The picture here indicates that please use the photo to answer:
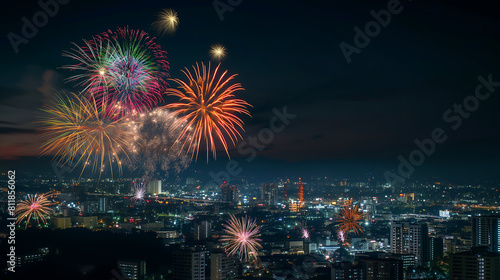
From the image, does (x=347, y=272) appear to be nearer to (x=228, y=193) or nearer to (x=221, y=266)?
(x=221, y=266)

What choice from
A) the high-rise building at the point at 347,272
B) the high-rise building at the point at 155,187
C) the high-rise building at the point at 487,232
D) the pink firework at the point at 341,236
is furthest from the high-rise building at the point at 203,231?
the high-rise building at the point at 155,187

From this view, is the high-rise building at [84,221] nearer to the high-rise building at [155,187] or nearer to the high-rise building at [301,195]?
the high-rise building at [155,187]

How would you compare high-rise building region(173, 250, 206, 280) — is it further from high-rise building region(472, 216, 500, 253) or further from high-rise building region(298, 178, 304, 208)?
high-rise building region(298, 178, 304, 208)

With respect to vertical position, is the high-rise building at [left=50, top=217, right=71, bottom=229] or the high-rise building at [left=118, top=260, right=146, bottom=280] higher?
the high-rise building at [left=50, top=217, right=71, bottom=229]

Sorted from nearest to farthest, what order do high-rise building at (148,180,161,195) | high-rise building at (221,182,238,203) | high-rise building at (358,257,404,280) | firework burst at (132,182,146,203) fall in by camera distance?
1. high-rise building at (358,257,404,280)
2. firework burst at (132,182,146,203)
3. high-rise building at (148,180,161,195)
4. high-rise building at (221,182,238,203)

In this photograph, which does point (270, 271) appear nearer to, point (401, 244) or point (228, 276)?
point (228, 276)

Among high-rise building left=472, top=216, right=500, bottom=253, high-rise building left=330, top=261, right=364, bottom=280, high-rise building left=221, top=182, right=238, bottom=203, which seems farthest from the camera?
high-rise building left=221, top=182, right=238, bottom=203

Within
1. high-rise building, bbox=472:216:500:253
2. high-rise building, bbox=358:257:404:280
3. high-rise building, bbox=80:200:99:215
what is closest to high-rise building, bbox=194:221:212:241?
high-rise building, bbox=80:200:99:215
